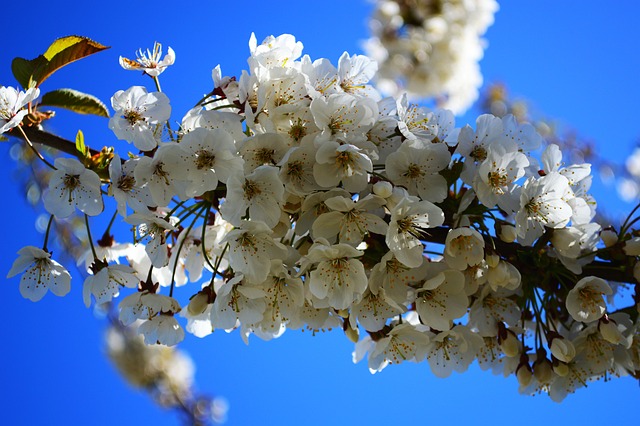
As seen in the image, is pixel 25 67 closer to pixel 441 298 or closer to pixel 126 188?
pixel 126 188

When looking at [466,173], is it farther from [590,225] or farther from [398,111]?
[590,225]

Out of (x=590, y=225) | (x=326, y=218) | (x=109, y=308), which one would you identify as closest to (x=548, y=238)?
(x=590, y=225)

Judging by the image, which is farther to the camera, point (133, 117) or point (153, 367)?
point (153, 367)

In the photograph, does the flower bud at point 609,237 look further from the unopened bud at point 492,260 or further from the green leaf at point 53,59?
the green leaf at point 53,59

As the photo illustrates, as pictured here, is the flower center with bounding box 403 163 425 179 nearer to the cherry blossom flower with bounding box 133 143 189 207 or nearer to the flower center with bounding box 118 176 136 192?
the cherry blossom flower with bounding box 133 143 189 207

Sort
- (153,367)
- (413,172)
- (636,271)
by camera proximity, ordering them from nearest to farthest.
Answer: (413,172), (636,271), (153,367)

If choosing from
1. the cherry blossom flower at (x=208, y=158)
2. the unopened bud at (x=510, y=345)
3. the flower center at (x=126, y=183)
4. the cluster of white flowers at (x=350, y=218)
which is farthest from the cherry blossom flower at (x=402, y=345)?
the flower center at (x=126, y=183)

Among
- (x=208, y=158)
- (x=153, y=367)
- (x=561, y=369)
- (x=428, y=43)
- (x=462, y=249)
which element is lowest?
(x=561, y=369)

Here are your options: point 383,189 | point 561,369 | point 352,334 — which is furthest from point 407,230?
point 561,369
